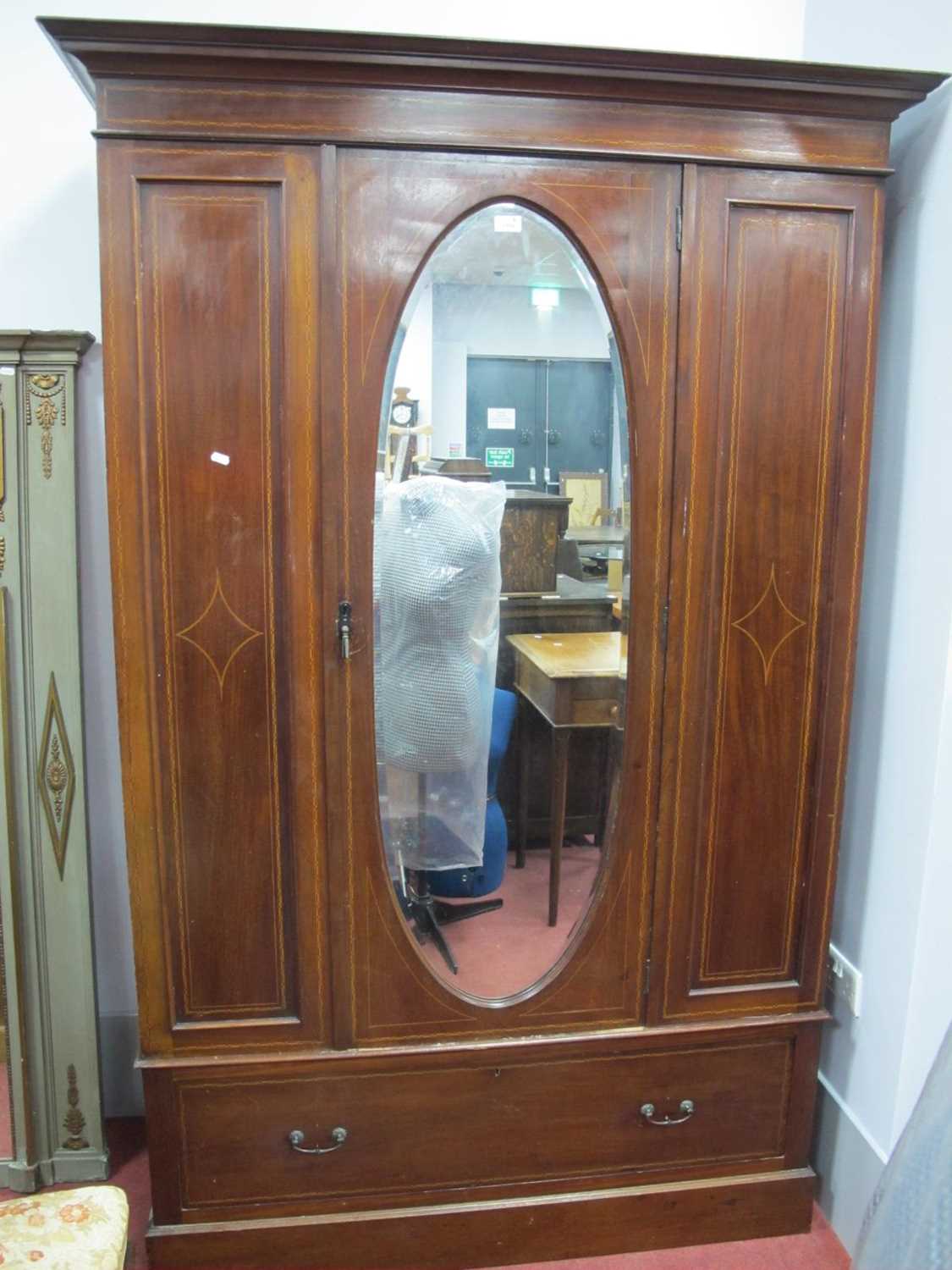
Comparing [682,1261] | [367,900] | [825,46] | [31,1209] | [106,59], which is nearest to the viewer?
[31,1209]

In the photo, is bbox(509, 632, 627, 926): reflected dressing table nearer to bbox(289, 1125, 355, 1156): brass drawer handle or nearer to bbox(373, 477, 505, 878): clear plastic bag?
bbox(373, 477, 505, 878): clear plastic bag

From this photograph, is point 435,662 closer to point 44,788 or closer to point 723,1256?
point 44,788

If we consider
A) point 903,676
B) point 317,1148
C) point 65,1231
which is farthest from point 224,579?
point 903,676

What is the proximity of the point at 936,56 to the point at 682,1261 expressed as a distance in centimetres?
214

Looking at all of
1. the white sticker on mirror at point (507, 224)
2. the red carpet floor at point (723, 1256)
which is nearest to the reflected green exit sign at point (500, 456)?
the white sticker on mirror at point (507, 224)

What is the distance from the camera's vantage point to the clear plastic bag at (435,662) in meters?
1.55

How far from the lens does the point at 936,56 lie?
60.2 inches

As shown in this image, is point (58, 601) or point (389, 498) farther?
point (58, 601)

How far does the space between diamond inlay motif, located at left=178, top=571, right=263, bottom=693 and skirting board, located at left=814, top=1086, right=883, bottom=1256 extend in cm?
143

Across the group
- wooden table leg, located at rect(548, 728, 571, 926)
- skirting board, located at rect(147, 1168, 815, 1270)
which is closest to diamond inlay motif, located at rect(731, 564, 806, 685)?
wooden table leg, located at rect(548, 728, 571, 926)

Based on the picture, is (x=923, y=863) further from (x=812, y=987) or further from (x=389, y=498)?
(x=389, y=498)

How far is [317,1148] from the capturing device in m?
1.63

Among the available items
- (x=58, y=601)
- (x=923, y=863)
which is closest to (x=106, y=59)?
(x=58, y=601)

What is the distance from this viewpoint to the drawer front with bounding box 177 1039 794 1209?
5.30 feet
